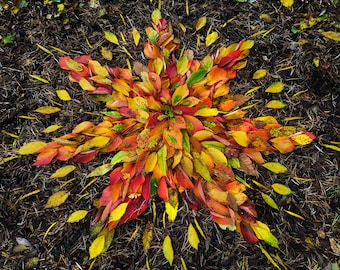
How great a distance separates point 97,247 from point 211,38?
46.4 inches

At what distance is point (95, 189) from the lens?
1.68 metres

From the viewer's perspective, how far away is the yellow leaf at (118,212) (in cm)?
153

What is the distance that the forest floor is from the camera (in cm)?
155

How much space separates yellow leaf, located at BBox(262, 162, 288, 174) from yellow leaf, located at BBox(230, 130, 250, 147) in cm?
13

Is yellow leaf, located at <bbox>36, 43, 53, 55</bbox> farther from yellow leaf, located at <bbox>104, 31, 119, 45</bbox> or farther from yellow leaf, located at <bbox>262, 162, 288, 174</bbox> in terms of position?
yellow leaf, located at <bbox>262, 162, 288, 174</bbox>

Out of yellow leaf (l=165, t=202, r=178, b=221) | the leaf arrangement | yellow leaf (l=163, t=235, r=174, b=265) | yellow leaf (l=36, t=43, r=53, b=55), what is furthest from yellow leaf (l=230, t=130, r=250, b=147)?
yellow leaf (l=36, t=43, r=53, b=55)

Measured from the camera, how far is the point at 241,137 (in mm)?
1639

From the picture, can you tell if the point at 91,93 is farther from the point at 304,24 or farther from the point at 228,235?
the point at 304,24

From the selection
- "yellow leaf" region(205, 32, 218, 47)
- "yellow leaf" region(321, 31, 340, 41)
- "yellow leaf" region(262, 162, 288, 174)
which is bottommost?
"yellow leaf" region(262, 162, 288, 174)

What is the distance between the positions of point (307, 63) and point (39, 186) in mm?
1427

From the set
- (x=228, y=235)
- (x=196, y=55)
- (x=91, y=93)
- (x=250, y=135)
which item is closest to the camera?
(x=228, y=235)

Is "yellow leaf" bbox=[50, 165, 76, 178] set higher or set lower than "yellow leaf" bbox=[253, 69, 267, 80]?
lower

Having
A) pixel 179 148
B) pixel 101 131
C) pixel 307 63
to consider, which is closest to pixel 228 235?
pixel 179 148

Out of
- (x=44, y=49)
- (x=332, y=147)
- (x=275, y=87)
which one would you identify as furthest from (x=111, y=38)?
(x=332, y=147)
